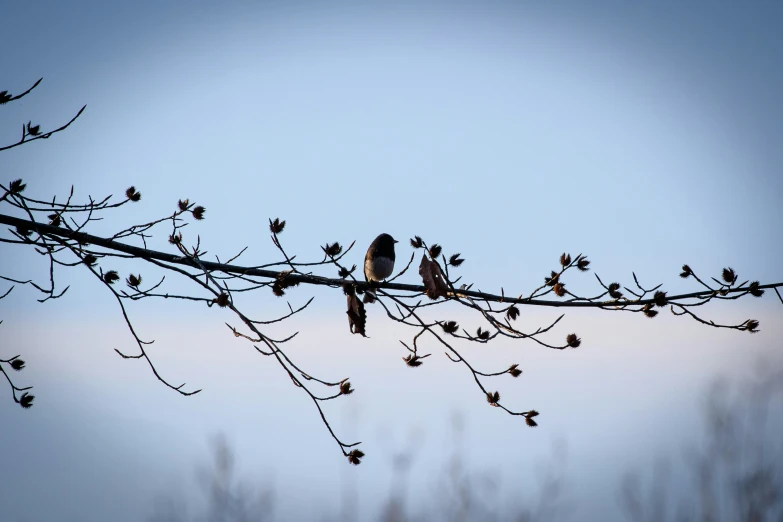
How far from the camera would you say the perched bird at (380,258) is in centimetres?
580

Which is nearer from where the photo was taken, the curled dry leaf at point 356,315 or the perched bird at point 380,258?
the curled dry leaf at point 356,315

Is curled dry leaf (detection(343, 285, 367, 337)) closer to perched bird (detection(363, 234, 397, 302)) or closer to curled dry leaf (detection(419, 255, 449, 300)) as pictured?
curled dry leaf (detection(419, 255, 449, 300))

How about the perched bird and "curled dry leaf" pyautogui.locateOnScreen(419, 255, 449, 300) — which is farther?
the perched bird

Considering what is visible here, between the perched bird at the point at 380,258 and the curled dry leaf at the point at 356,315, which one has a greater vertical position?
the perched bird at the point at 380,258

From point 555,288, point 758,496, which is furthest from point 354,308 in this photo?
point 758,496

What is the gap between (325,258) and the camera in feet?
11.4

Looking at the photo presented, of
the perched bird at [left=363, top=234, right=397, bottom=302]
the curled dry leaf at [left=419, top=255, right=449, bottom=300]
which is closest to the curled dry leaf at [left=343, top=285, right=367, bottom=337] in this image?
the curled dry leaf at [left=419, top=255, right=449, bottom=300]

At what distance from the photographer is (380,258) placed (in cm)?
579

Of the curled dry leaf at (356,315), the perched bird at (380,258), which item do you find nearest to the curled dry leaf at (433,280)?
the curled dry leaf at (356,315)

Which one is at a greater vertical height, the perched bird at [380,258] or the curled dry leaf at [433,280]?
the perched bird at [380,258]

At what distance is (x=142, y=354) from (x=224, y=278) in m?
0.59

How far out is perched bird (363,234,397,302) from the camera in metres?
5.80

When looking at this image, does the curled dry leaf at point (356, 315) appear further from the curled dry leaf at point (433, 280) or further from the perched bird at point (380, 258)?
the perched bird at point (380, 258)

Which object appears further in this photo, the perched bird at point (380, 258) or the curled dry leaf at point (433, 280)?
the perched bird at point (380, 258)
